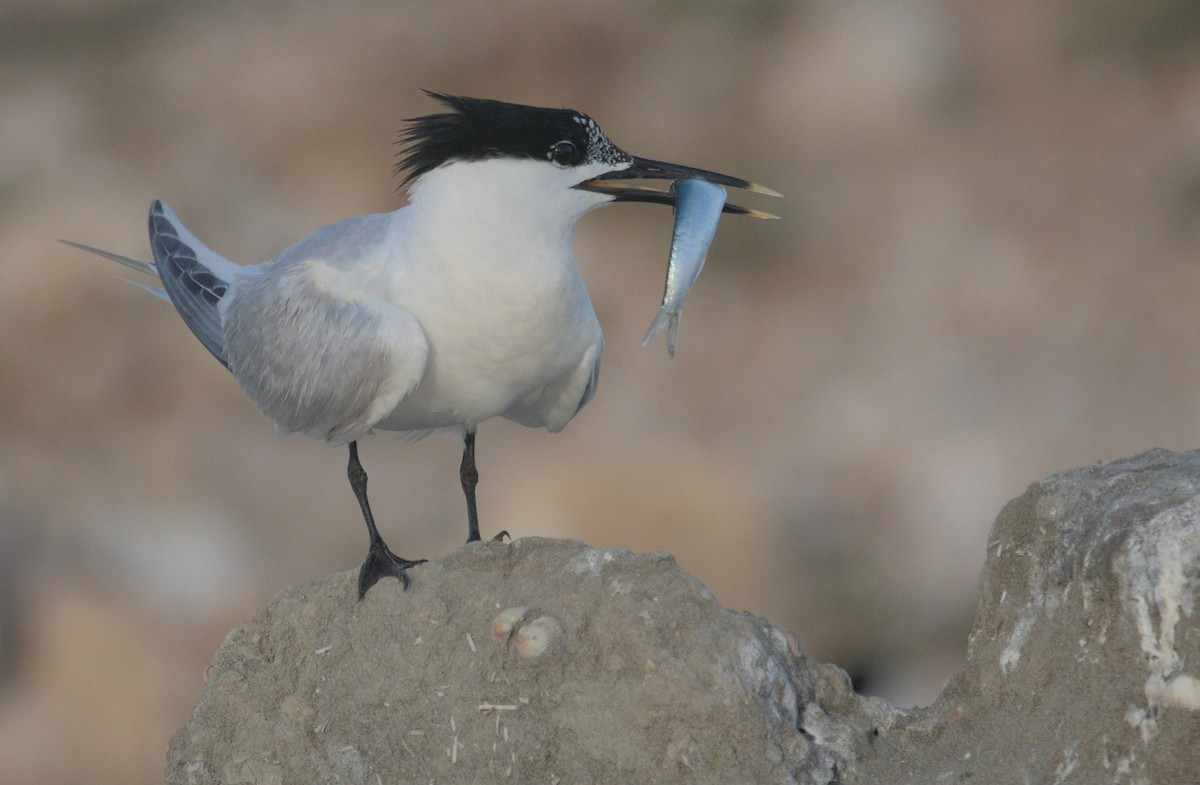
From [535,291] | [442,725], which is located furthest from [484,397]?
[442,725]

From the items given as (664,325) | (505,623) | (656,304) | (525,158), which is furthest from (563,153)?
(656,304)

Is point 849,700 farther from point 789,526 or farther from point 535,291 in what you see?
point 789,526

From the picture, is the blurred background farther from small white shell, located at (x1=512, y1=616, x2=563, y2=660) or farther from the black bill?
small white shell, located at (x1=512, y1=616, x2=563, y2=660)

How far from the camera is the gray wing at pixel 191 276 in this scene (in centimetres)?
529

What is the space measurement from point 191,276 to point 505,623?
2435mm

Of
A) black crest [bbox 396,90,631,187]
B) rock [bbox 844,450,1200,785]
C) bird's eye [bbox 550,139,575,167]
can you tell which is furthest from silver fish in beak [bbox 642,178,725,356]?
rock [bbox 844,450,1200,785]

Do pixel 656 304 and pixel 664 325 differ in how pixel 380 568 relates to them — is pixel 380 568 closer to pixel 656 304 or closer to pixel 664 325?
pixel 664 325

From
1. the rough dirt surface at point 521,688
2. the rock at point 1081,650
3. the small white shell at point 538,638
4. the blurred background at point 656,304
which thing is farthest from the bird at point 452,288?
the blurred background at point 656,304

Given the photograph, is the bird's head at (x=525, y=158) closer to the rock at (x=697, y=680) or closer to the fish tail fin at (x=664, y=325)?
the fish tail fin at (x=664, y=325)

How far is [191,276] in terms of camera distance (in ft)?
17.8

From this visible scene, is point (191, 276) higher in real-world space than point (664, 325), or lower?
lower

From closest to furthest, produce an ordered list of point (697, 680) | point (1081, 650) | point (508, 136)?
point (1081, 650) < point (697, 680) < point (508, 136)

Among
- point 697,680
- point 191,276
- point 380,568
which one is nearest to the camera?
point 697,680

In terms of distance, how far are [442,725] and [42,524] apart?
25.6ft
